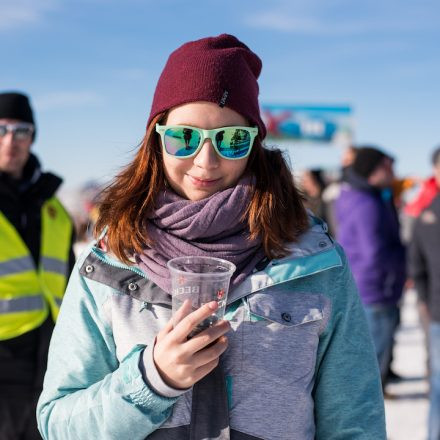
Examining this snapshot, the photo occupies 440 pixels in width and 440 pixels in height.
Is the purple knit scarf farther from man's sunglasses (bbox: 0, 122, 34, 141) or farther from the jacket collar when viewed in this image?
man's sunglasses (bbox: 0, 122, 34, 141)

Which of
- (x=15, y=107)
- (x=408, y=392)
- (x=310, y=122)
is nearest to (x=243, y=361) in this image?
(x=15, y=107)

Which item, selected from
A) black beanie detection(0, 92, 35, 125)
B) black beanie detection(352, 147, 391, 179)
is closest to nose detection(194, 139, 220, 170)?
black beanie detection(0, 92, 35, 125)

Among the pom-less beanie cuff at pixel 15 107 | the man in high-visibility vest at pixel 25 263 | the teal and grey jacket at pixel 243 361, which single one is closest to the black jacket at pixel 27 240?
the man in high-visibility vest at pixel 25 263

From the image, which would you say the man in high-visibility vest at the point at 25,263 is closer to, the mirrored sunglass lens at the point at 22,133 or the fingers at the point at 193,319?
the mirrored sunglass lens at the point at 22,133

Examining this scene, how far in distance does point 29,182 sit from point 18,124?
38 cm

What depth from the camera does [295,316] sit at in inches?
62.4

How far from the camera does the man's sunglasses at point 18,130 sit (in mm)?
3660

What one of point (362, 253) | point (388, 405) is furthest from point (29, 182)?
point (388, 405)

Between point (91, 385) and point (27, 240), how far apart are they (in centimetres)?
206

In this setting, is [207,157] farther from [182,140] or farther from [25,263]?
[25,263]

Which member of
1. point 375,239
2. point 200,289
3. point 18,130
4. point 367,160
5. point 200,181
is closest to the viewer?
point 200,289

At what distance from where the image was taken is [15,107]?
376 cm

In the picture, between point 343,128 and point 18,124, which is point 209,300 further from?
point 343,128

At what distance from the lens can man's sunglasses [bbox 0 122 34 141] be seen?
3.66 m
